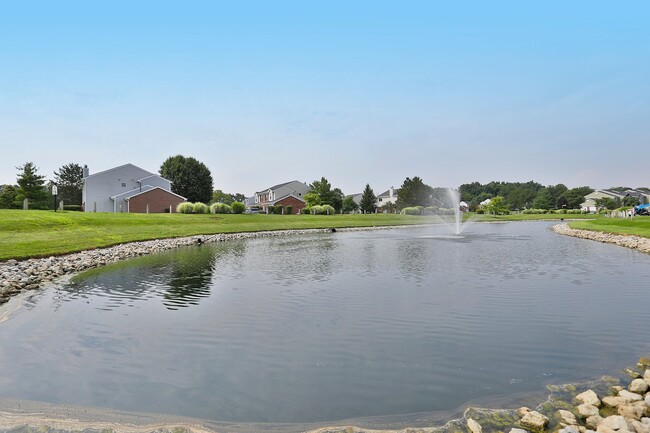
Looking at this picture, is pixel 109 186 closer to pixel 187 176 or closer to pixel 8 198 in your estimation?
pixel 187 176

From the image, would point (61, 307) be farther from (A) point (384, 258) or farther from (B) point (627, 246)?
(B) point (627, 246)

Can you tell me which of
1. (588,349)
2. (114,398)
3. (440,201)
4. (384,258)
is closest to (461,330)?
(588,349)

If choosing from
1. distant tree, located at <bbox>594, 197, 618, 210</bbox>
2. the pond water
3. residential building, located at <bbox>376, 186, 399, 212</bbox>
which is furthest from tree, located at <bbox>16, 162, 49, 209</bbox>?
distant tree, located at <bbox>594, 197, 618, 210</bbox>

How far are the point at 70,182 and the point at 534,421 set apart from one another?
128m

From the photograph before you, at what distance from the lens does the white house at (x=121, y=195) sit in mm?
71812

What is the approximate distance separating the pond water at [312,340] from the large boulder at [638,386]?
84 centimetres

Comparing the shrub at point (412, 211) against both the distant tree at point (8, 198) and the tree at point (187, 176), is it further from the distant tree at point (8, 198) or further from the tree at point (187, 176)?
the distant tree at point (8, 198)

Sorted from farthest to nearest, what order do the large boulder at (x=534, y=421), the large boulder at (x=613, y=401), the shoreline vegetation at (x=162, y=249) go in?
the large boulder at (x=613, y=401), the shoreline vegetation at (x=162, y=249), the large boulder at (x=534, y=421)

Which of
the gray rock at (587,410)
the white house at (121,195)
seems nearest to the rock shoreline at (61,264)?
the gray rock at (587,410)

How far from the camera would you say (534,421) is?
584 cm

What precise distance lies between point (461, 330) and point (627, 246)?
28.9 meters

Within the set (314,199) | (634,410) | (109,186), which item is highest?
(109,186)

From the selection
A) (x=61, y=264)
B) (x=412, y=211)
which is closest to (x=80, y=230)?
(x=61, y=264)

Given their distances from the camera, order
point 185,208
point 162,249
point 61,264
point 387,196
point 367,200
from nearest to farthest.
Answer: point 61,264, point 162,249, point 185,208, point 367,200, point 387,196
